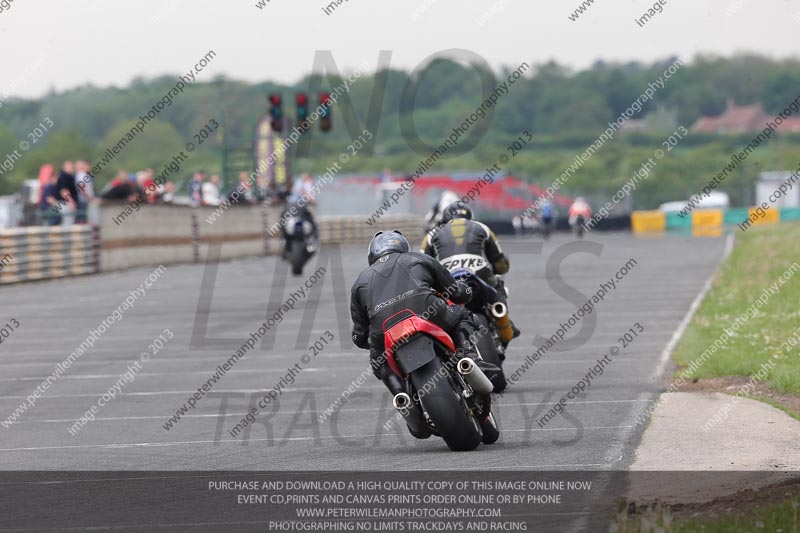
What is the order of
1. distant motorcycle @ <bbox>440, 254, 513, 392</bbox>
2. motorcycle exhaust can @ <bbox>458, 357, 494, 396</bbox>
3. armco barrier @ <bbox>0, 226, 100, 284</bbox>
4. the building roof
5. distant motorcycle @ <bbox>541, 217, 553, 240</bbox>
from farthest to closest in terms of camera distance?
the building roof → distant motorcycle @ <bbox>541, 217, 553, 240</bbox> → armco barrier @ <bbox>0, 226, 100, 284</bbox> → distant motorcycle @ <bbox>440, 254, 513, 392</bbox> → motorcycle exhaust can @ <bbox>458, 357, 494, 396</bbox>

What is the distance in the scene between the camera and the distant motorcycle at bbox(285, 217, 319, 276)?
1204 inches

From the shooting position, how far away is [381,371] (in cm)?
963

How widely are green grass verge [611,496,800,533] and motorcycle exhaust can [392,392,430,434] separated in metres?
2.55

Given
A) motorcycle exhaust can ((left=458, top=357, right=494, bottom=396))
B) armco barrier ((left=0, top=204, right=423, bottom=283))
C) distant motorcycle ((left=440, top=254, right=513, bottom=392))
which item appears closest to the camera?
motorcycle exhaust can ((left=458, top=357, right=494, bottom=396))

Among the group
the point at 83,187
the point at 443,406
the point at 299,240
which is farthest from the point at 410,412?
the point at 83,187

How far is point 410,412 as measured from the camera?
936 centimetres

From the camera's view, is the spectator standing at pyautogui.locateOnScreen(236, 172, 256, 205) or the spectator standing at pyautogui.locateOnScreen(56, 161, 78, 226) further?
the spectator standing at pyautogui.locateOnScreen(236, 172, 256, 205)

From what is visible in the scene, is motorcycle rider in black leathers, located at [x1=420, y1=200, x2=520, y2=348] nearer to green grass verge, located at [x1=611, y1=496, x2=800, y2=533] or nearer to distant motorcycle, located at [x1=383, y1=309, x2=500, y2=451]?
distant motorcycle, located at [x1=383, y1=309, x2=500, y2=451]

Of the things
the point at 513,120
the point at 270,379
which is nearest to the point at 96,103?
the point at 513,120

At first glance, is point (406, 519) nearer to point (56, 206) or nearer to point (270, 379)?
point (270, 379)

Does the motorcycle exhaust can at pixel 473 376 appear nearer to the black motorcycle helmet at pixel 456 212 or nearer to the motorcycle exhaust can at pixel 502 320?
the motorcycle exhaust can at pixel 502 320

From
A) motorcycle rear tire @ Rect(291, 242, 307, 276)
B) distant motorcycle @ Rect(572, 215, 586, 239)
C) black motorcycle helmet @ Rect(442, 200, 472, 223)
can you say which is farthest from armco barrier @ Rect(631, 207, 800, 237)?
black motorcycle helmet @ Rect(442, 200, 472, 223)

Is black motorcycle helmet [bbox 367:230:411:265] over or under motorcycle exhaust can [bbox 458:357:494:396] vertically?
over

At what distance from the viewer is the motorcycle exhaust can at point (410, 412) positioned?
9094mm
